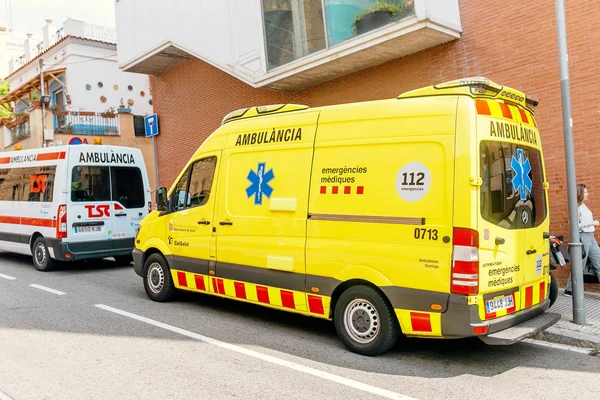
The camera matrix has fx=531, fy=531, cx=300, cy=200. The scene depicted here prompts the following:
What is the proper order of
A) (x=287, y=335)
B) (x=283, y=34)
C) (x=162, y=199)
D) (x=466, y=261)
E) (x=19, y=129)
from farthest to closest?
(x=19, y=129) → (x=283, y=34) → (x=162, y=199) → (x=287, y=335) → (x=466, y=261)

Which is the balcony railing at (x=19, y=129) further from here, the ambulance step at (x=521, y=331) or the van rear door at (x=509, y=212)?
the ambulance step at (x=521, y=331)

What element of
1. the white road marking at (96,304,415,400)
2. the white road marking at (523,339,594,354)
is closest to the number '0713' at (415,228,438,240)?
the white road marking at (96,304,415,400)

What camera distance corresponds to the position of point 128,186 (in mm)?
11086

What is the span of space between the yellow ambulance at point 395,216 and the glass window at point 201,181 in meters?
0.30

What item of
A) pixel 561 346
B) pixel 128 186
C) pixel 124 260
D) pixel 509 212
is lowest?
pixel 561 346

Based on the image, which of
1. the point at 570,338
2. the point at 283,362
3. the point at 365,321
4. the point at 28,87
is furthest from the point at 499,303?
the point at 28,87

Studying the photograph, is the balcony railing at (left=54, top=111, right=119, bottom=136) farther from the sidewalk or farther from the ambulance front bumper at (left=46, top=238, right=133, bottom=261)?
the sidewalk

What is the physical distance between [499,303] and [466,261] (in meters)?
0.64

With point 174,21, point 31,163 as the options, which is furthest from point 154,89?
point 31,163

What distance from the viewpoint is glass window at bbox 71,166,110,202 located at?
10344mm

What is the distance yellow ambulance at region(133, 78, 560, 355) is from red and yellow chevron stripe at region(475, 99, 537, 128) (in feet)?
0.06

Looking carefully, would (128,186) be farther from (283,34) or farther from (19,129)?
(19,129)

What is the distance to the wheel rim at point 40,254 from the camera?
427 inches

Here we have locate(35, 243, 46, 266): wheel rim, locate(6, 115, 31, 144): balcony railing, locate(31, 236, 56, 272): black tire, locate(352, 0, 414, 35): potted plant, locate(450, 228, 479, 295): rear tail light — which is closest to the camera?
locate(450, 228, 479, 295): rear tail light
